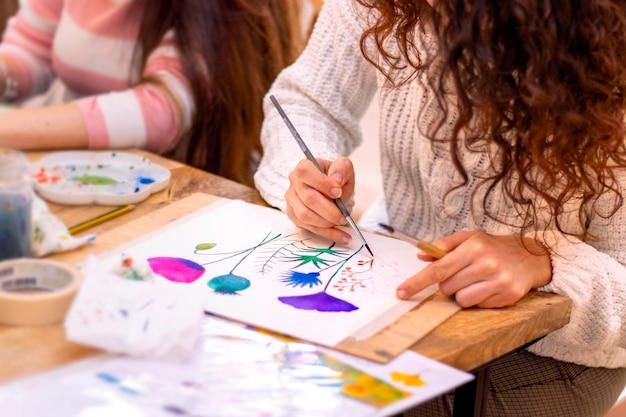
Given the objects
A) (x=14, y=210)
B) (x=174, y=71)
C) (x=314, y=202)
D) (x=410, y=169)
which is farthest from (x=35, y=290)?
(x=174, y=71)

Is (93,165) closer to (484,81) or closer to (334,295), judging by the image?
(334,295)

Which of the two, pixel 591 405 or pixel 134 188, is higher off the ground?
pixel 134 188

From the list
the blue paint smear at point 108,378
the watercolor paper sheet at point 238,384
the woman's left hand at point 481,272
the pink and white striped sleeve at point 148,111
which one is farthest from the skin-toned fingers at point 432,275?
the pink and white striped sleeve at point 148,111

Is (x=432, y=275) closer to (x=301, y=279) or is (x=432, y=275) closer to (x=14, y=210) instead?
(x=301, y=279)

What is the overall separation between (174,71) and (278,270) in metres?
0.66

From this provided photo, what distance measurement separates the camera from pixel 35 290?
741 mm

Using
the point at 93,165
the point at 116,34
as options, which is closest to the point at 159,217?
the point at 93,165

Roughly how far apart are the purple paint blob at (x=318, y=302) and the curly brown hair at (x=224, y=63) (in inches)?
27.0

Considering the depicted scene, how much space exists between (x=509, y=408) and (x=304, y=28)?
86 centimetres

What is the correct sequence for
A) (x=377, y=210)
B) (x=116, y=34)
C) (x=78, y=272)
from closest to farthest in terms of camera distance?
(x=78, y=272)
(x=377, y=210)
(x=116, y=34)

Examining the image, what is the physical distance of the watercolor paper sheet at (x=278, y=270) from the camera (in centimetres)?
77

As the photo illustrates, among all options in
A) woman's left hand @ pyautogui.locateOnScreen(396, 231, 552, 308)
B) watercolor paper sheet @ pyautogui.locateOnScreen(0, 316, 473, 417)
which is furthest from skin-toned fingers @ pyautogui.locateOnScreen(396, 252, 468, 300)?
watercolor paper sheet @ pyautogui.locateOnScreen(0, 316, 473, 417)

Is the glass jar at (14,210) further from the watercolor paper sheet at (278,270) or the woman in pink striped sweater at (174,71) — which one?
the woman in pink striped sweater at (174,71)

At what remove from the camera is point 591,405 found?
107 centimetres
